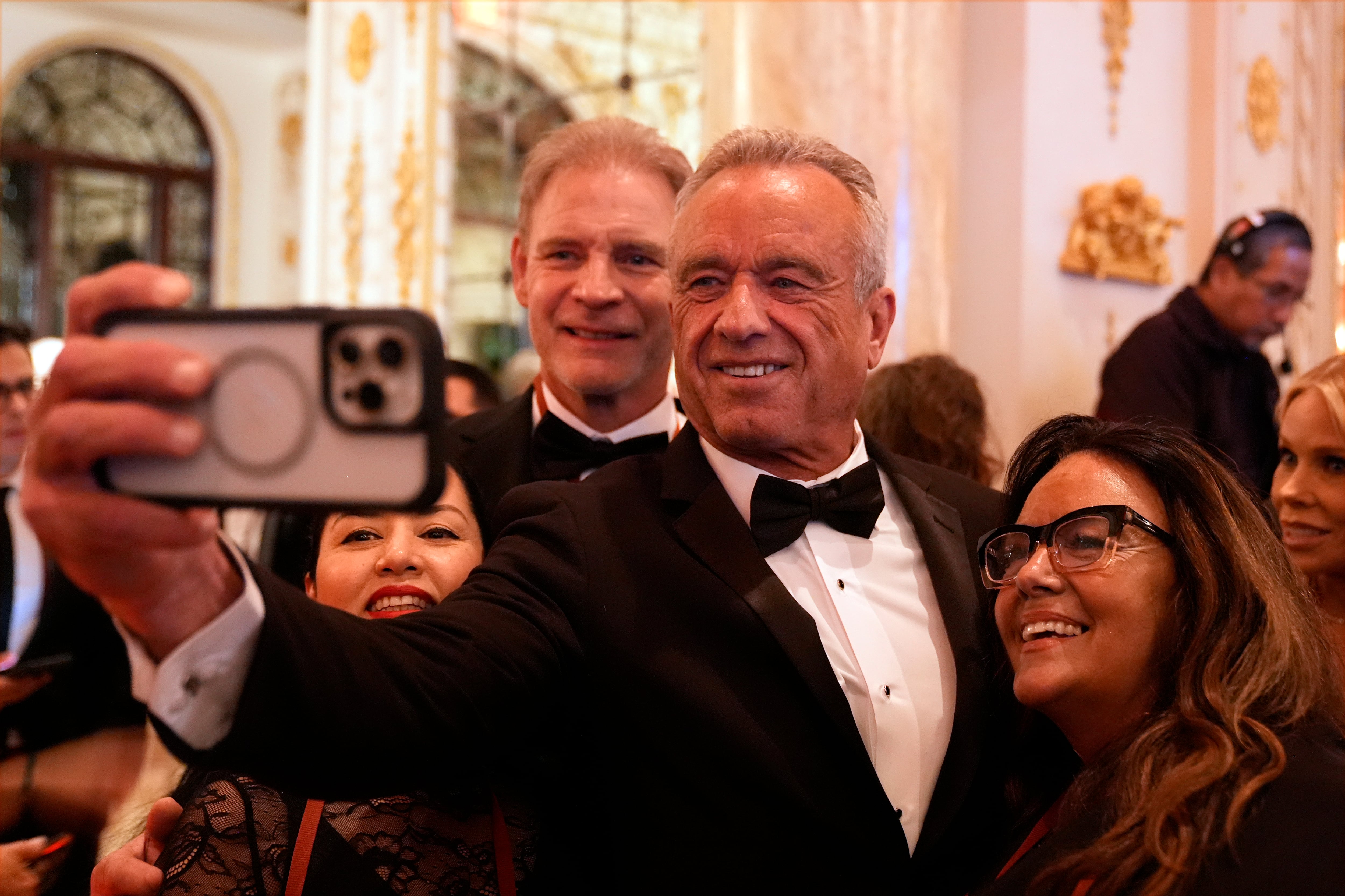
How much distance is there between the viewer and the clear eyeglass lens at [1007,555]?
173 cm

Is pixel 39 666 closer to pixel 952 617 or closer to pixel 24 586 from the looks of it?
pixel 24 586

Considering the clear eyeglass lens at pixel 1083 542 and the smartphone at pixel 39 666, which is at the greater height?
the clear eyeglass lens at pixel 1083 542

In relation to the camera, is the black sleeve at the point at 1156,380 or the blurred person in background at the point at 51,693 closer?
the blurred person in background at the point at 51,693

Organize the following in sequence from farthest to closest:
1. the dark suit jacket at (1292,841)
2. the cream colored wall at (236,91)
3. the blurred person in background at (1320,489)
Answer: the cream colored wall at (236,91) < the blurred person in background at (1320,489) < the dark suit jacket at (1292,841)

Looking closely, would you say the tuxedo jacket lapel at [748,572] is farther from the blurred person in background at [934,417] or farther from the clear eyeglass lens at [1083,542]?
the blurred person in background at [934,417]

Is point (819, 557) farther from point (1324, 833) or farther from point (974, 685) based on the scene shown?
point (1324, 833)

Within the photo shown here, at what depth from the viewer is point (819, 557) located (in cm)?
187

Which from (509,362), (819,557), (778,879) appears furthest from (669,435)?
(509,362)

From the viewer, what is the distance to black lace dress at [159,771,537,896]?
167 cm

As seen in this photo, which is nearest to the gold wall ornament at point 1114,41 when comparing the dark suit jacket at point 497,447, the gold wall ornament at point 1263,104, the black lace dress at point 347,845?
the gold wall ornament at point 1263,104

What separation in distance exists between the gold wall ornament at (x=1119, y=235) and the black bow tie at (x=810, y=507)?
3.27 metres

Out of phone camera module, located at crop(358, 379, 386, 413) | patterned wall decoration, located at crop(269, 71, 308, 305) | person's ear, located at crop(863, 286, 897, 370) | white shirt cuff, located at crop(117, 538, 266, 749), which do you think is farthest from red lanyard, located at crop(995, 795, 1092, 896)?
patterned wall decoration, located at crop(269, 71, 308, 305)

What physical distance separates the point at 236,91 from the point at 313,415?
1146cm

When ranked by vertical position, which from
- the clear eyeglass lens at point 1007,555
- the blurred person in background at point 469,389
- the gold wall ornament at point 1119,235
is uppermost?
the gold wall ornament at point 1119,235
